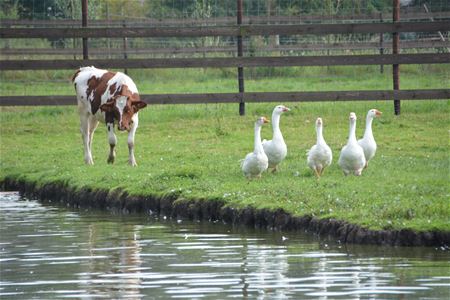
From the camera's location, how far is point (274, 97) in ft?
84.6

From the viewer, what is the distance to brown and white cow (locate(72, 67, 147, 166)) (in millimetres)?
22250

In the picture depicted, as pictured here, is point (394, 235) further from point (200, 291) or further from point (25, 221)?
point (25, 221)

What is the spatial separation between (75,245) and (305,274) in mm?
3802

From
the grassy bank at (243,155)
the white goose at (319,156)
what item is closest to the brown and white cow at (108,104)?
the grassy bank at (243,155)

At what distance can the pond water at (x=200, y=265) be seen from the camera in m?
11.4

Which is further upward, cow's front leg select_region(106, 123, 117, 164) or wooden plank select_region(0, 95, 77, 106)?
wooden plank select_region(0, 95, 77, 106)

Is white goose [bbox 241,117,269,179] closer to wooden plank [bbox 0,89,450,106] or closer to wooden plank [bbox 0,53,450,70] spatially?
wooden plank [bbox 0,89,450,106]

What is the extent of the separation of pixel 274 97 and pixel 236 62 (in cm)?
128

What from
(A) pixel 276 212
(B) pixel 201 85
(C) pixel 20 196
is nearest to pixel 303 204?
(A) pixel 276 212

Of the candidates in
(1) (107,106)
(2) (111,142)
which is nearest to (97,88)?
(1) (107,106)

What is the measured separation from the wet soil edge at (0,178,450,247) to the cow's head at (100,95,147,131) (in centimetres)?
224

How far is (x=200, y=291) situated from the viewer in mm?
11422

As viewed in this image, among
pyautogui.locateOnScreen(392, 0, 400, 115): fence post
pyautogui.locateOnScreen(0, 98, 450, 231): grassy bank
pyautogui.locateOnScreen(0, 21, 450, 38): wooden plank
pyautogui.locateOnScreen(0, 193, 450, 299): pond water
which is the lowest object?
pyautogui.locateOnScreen(0, 193, 450, 299): pond water

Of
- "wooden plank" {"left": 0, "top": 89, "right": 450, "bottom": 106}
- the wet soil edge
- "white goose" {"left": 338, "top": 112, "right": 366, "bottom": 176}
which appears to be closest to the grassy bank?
the wet soil edge
